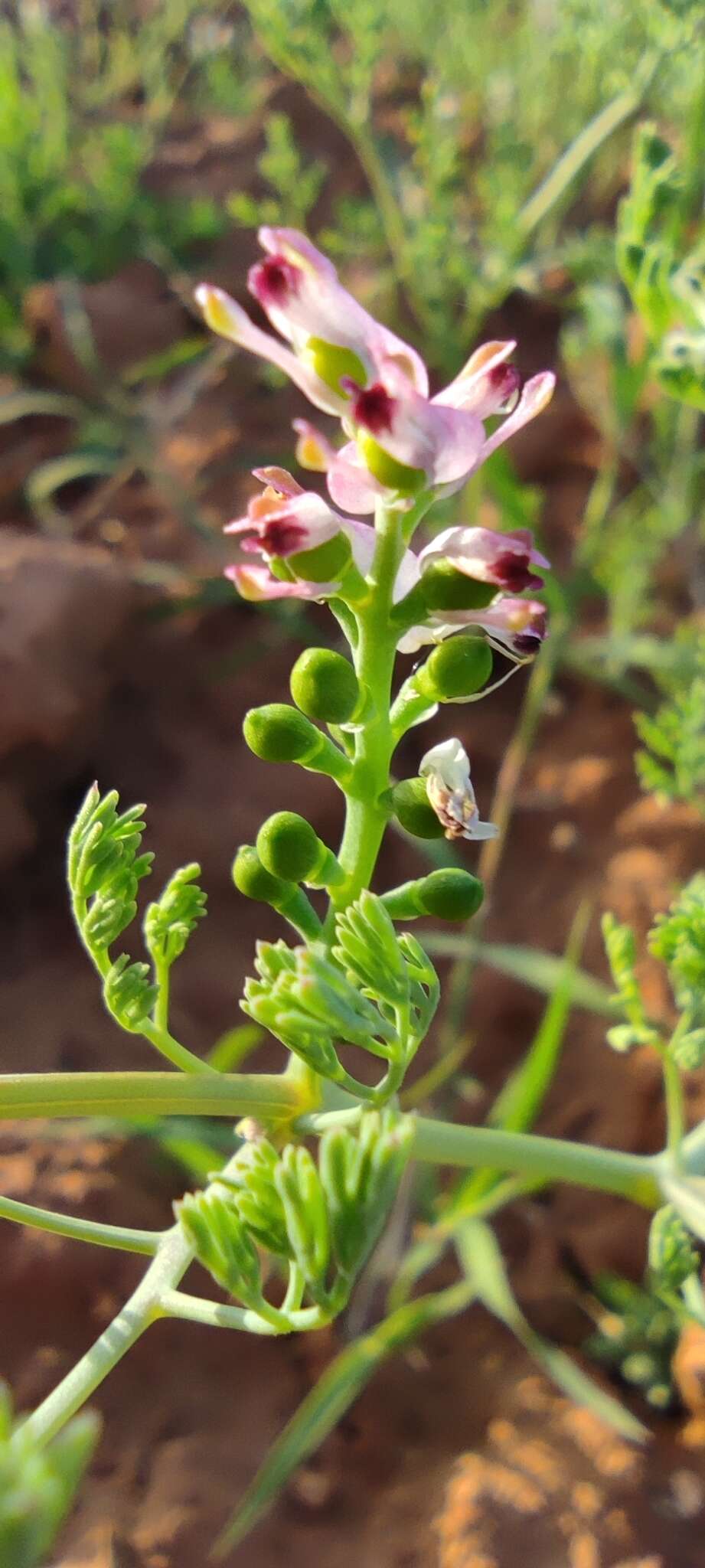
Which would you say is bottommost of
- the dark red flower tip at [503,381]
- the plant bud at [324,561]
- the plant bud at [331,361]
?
the plant bud at [324,561]

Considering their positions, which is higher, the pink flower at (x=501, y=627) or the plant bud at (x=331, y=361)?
the plant bud at (x=331, y=361)

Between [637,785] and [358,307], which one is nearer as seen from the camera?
[358,307]

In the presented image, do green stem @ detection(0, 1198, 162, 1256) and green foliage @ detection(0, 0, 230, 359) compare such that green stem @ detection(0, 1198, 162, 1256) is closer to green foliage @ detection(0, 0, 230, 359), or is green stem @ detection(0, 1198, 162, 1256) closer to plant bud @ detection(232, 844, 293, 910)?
plant bud @ detection(232, 844, 293, 910)

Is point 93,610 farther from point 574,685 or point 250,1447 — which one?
point 250,1447

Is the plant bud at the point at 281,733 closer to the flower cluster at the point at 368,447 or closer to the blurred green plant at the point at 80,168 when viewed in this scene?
the flower cluster at the point at 368,447

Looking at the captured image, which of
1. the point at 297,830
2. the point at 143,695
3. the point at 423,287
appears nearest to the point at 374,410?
the point at 297,830

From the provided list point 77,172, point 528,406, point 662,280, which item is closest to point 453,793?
point 528,406

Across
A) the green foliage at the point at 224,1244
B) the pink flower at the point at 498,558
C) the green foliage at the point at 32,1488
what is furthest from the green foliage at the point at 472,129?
the green foliage at the point at 32,1488
